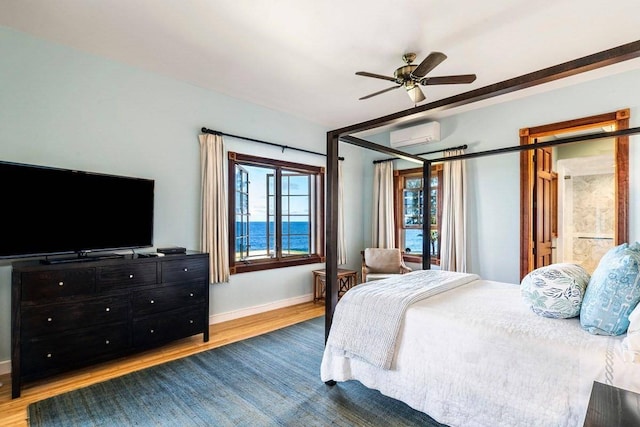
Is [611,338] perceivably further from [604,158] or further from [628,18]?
[604,158]

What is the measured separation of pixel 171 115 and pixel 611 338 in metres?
3.96

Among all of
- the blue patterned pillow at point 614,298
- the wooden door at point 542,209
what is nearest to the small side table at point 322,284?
the wooden door at point 542,209

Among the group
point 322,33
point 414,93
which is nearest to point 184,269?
point 322,33

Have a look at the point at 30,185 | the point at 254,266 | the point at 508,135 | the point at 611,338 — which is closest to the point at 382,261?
the point at 254,266

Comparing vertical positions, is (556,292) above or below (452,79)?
below

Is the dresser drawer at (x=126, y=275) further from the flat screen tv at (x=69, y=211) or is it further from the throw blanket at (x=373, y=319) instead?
the throw blanket at (x=373, y=319)

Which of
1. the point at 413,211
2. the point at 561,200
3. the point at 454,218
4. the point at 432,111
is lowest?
the point at 454,218

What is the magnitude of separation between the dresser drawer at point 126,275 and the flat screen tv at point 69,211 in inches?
11.4

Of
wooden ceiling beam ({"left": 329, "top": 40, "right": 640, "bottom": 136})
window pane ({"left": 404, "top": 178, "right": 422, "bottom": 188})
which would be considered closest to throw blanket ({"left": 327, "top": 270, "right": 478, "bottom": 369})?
wooden ceiling beam ({"left": 329, "top": 40, "right": 640, "bottom": 136})

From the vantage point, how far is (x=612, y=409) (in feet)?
3.09

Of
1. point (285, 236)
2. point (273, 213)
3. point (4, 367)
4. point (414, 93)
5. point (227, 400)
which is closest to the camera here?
point (227, 400)

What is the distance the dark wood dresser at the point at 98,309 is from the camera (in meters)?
2.30

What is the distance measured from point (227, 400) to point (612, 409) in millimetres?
2081

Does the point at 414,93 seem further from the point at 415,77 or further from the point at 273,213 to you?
the point at 273,213
